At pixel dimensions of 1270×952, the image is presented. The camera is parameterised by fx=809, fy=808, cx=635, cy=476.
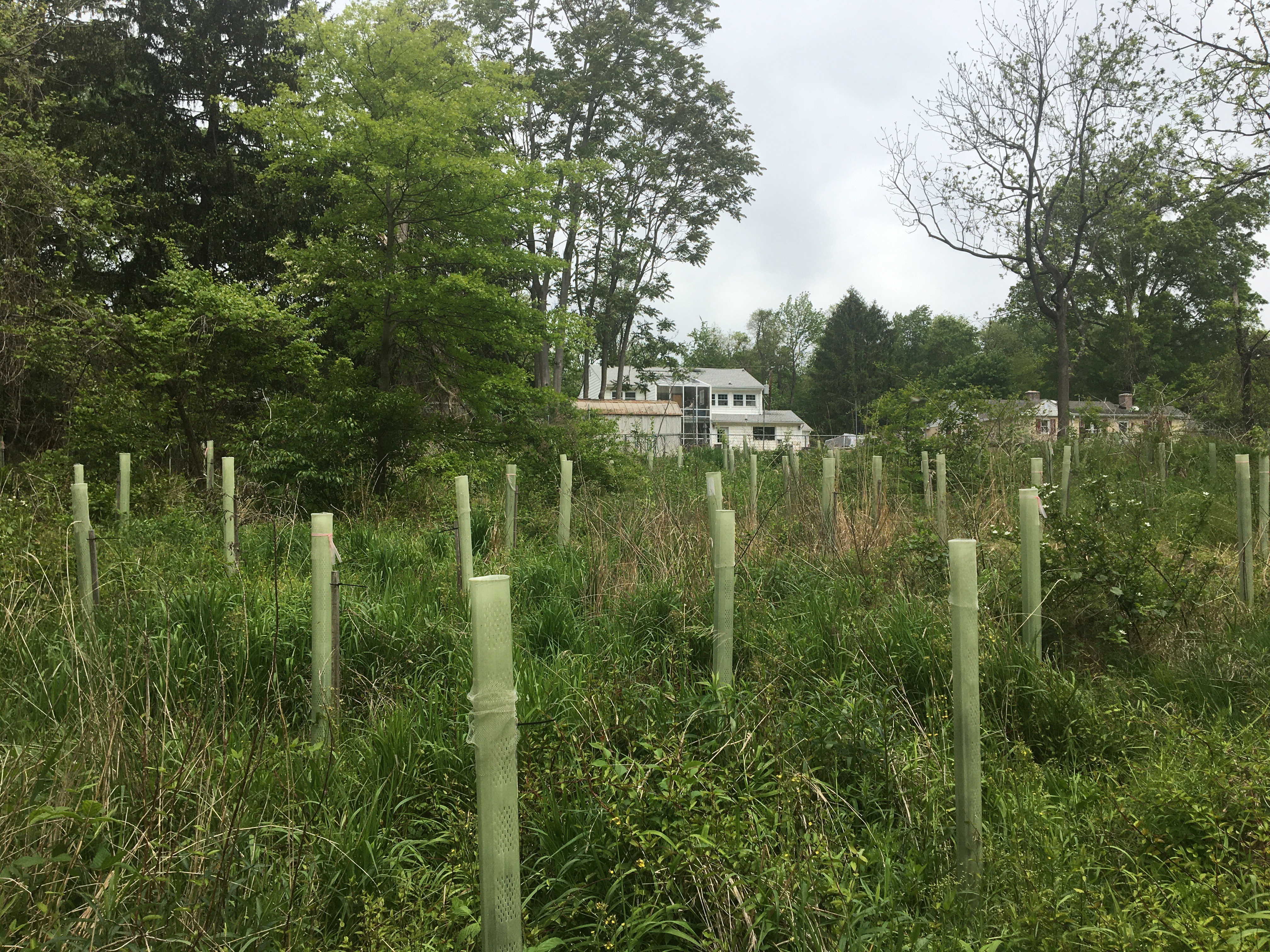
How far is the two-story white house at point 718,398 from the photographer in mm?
51094

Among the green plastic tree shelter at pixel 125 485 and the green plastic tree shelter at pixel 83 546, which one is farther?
the green plastic tree shelter at pixel 125 485

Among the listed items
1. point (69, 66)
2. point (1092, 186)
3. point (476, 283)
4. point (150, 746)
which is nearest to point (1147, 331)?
point (1092, 186)

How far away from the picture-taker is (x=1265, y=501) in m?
7.43

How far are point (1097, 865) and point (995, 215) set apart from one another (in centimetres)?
1931

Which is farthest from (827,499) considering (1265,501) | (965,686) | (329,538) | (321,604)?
(1265,501)

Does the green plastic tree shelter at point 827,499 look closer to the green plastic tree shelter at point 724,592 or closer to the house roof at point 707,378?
the green plastic tree shelter at point 724,592

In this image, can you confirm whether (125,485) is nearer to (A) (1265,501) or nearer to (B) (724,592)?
(B) (724,592)

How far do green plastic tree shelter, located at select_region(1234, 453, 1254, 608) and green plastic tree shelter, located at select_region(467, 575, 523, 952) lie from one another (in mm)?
5270

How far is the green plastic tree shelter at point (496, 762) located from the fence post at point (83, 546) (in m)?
2.95

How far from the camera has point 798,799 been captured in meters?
2.77

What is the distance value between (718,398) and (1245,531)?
53.2m

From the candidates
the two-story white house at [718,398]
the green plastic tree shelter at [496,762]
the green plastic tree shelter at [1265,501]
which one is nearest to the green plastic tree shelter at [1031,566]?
the green plastic tree shelter at [496,762]

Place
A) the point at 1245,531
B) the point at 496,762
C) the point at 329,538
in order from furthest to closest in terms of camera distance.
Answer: the point at 1245,531
the point at 329,538
the point at 496,762

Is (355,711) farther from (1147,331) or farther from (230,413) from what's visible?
(1147,331)
